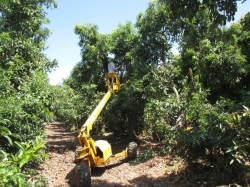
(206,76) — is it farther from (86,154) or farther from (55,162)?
(55,162)

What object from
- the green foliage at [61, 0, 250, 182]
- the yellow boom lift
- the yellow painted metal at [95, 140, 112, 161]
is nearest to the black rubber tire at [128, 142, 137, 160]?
the green foliage at [61, 0, 250, 182]

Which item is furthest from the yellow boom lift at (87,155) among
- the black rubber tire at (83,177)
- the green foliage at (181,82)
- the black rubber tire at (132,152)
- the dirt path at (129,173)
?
the green foliage at (181,82)

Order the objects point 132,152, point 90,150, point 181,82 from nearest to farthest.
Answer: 1. point 90,150
2. point 132,152
3. point 181,82

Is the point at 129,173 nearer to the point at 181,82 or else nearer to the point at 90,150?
the point at 90,150

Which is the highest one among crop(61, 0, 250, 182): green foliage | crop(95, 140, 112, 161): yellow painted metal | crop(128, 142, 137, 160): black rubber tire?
crop(61, 0, 250, 182): green foliage

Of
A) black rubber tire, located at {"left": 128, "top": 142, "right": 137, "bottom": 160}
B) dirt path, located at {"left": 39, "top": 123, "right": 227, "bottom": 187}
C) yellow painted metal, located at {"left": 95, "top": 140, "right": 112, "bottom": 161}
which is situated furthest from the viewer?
black rubber tire, located at {"left": 128, "top": 142, "right": 137, "bottom": 160}

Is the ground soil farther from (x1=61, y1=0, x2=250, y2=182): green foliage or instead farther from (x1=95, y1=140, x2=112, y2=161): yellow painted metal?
(x1=95, y1=140, x2=112, y2=161): yellow painted metal

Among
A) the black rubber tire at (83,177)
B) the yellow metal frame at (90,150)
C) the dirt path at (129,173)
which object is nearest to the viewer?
the black rubber tire at (83,177)

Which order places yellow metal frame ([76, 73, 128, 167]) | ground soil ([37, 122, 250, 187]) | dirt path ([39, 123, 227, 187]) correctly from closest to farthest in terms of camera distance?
ground soil ([37, 122, 250, 187]) → dirt path ([39, 123, 227, 187]) → yellow metal frame ([76, 73, 128, 167])

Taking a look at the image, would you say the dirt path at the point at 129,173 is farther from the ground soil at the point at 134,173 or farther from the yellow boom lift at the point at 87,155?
the yellow boom lift at the point at 87,155

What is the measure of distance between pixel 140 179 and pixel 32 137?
3.62m

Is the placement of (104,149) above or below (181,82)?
below

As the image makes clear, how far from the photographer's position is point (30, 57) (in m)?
8.73

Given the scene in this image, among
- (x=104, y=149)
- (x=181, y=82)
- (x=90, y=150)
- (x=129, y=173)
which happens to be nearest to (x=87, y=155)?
(x=90, y=150)
